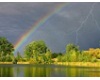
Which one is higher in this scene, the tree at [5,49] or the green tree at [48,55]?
the tree at [5,49]

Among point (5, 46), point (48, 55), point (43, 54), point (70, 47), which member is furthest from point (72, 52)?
point (5, 46)

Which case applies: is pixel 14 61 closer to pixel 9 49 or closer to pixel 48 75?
pixel 9 49

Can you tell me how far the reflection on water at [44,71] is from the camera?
1161 cm

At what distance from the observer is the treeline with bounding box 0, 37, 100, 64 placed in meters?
13.6

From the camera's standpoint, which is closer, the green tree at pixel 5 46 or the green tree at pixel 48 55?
the green tree at pixel 48 55

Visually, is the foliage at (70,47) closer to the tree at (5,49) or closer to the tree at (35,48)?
the tree at (35,48)

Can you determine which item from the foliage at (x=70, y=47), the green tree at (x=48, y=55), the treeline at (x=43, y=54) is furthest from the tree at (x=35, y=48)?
the foliage at (x=70, y=47)

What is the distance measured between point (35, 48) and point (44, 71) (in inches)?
61.1

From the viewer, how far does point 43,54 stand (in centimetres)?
1416

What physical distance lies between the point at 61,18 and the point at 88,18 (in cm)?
118

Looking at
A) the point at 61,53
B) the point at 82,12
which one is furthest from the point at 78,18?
the point at 61,53

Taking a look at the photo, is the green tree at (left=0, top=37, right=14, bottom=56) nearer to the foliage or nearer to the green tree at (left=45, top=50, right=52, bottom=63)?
the green tree at (left=45, top=50, right=52, bottom=63)

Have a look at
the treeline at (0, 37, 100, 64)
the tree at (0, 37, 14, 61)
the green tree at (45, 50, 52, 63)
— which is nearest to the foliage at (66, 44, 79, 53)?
the treeline at (0, 37, 100, 64)

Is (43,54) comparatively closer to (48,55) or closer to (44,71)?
(48,55)
